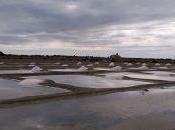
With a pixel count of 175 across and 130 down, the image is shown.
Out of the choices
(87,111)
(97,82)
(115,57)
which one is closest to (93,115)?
(87,111)

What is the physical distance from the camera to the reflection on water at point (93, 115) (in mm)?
6352

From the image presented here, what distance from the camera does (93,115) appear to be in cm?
736

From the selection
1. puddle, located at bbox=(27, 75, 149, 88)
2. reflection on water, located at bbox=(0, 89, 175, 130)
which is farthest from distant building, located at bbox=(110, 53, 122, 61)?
reflection on water, located at bbox=(0, 89, 175, 130)

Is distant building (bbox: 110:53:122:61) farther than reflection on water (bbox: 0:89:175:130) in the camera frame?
Yes

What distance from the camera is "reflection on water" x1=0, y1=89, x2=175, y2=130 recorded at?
250 inches

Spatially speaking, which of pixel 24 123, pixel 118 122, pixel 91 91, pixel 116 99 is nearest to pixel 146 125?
pixel 118 122

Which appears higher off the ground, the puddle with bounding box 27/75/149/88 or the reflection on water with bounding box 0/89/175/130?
the puddle with bounding box 27/75/149/88

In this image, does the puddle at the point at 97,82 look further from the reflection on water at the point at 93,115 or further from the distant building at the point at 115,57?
the distant building at the point at 115,57

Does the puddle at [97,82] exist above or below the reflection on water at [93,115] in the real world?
above

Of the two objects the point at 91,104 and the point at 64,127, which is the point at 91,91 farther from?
the point at 64,127

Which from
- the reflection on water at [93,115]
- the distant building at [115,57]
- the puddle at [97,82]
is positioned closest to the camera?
the reflection on water at [93,115]

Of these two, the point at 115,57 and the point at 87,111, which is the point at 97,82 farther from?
the point at 115,57

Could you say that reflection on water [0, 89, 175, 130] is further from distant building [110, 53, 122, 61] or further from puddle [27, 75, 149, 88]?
distant building [110, 53, 122, 61]

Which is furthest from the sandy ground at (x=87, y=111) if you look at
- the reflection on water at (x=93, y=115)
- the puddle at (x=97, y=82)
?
the puddle at (x=97, y=82)
